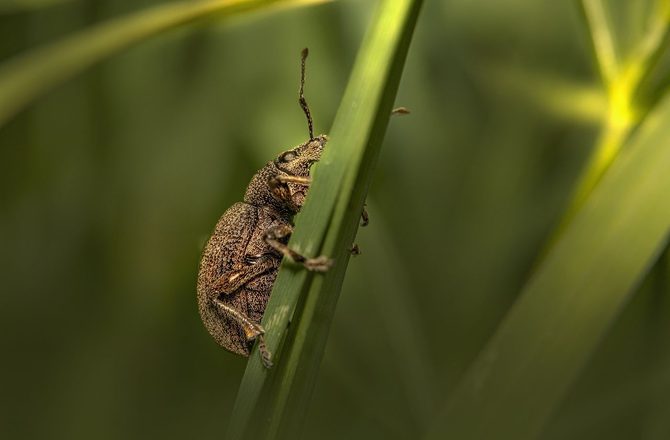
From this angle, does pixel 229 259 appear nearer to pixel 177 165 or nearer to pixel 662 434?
pixel 177 165

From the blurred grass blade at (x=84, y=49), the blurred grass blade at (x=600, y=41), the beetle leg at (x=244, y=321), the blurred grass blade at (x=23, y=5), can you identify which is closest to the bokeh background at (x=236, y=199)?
the blurred grass blade at (x=23, y=5)

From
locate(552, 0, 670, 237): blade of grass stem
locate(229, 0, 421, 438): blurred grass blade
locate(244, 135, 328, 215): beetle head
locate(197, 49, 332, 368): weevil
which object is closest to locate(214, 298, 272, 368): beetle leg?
locate(197, 49, 332, 368): weevil

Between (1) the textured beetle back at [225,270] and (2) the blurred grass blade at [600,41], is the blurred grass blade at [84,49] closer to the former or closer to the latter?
(1) the textured beetle back at [225,270]

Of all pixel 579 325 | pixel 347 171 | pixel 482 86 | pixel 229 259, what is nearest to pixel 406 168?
pixel 482 86

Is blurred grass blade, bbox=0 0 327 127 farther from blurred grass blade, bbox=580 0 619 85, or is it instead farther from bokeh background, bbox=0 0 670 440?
bokeh background, bbox=0 0 670 440

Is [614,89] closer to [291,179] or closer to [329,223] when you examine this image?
[291,179]

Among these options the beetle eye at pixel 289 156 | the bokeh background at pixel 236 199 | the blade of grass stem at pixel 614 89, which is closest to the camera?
the beetle eye at pixel 289 156
